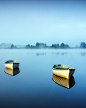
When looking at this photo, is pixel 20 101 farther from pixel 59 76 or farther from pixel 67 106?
pixel 59 76

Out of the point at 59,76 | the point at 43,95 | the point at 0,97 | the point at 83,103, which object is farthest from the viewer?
the point at 59,76

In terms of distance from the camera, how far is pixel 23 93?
11641 millimetres

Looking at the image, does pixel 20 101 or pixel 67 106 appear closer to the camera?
pixel 67 106

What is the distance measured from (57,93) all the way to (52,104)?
8.45 feet

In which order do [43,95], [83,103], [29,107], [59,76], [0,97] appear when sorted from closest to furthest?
[29,107] → [83,103] → [0,97] → [43,95] → [59,76]

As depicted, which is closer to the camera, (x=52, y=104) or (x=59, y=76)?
(x=52, y=104)

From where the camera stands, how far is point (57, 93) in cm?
1185

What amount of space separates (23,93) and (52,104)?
4.08 metres

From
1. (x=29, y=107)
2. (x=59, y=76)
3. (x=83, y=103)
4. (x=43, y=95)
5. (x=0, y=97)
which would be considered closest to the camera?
(x=29, y=107)

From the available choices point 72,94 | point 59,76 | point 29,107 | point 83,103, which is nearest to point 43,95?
point 29,107

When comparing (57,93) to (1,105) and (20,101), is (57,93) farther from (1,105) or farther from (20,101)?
Answer: (1,105)

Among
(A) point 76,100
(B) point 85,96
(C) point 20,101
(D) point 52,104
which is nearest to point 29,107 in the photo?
(C) point 20,101

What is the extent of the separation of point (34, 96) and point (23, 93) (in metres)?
1.60

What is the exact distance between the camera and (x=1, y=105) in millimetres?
9125
